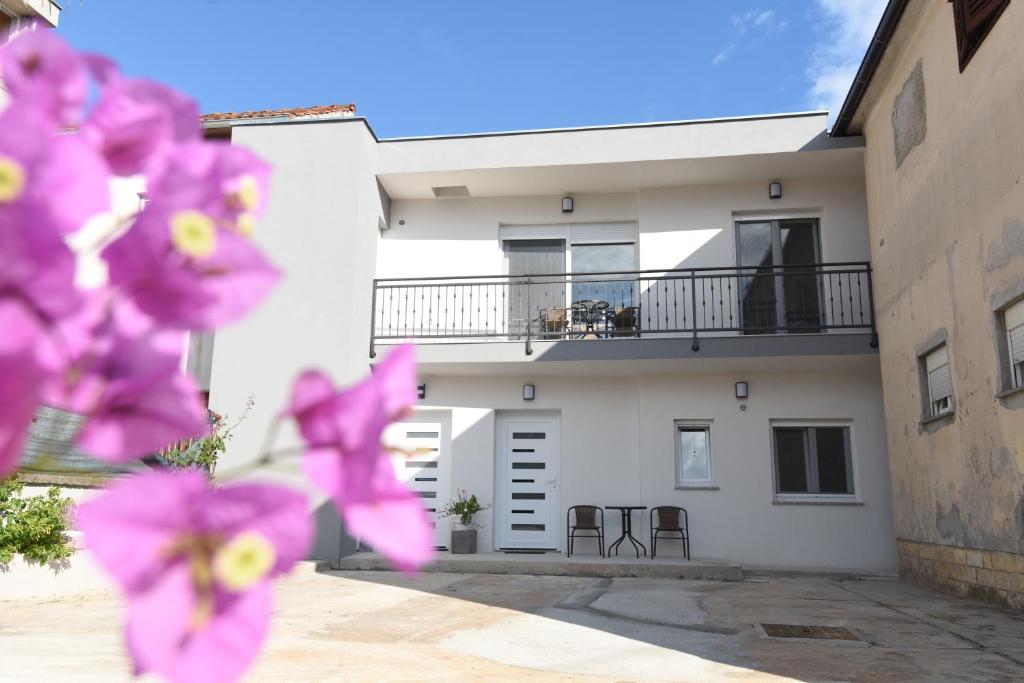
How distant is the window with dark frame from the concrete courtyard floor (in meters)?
2.25

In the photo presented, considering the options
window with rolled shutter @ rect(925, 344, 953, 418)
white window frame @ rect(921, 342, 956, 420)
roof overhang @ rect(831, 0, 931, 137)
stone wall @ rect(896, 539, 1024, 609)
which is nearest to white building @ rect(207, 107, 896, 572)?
roof overhang @ rect(831, 0, 931, 137)

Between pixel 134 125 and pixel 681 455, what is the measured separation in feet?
37.0

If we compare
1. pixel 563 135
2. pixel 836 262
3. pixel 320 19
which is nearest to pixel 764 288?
pixel 836 262

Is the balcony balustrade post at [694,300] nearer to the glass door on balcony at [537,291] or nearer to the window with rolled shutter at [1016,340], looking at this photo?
the glass door on balcony at [537,291]

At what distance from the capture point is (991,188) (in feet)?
22.5

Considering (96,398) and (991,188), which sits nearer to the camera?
(96,398)

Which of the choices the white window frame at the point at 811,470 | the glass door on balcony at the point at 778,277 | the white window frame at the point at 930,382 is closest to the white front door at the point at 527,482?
the white window frame at the point at 811,470

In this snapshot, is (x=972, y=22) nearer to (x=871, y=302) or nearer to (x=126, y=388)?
(x=871, y=302)

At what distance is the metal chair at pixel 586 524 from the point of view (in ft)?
36.0

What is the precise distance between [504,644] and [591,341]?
19.8ft

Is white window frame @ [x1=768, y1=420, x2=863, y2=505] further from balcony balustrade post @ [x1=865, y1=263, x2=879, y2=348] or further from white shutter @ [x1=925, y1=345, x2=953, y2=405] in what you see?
white shutter @ [x1=925, y1=345, x2=953, y2=405]

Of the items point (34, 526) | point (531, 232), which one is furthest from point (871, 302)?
point (34, 526)

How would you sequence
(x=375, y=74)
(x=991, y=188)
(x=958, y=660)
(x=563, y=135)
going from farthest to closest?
(x=375, y=74) < (x=563, y=135) < (x=991, y=188) < (x=958, y=660)

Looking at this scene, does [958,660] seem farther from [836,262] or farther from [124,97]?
[836,262]
